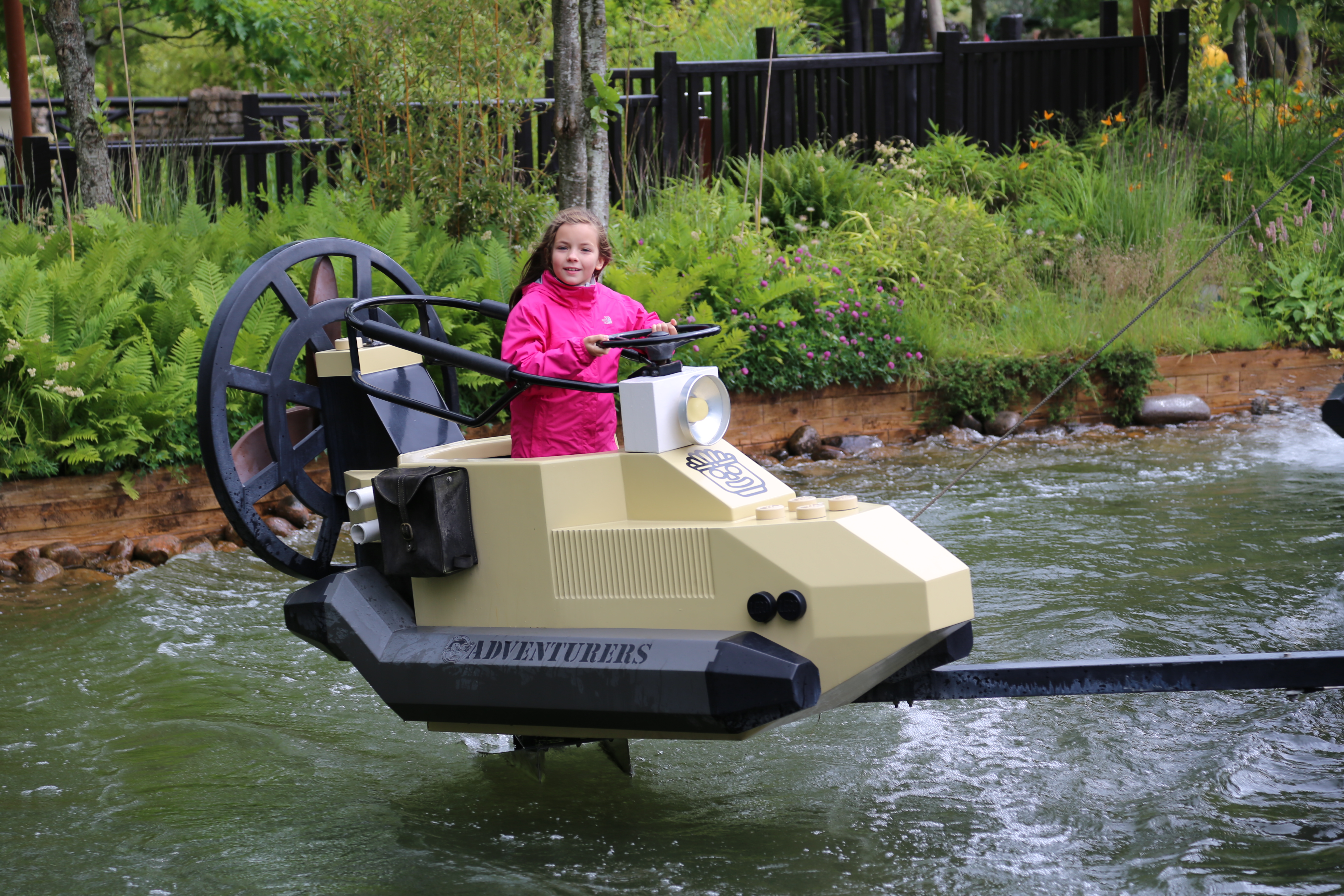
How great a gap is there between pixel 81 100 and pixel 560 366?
7.28 metres

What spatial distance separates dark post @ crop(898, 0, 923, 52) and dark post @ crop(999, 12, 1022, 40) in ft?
5.25

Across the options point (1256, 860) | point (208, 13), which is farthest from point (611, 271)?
point (208, 13)

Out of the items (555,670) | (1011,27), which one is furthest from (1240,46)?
(555,670)

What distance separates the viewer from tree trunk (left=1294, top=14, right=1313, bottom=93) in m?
13.5

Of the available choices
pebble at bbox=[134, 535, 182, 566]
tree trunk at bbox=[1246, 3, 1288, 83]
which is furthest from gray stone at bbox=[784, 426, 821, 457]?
tree trunk at bbox=[1246, 3, 1288, 83]

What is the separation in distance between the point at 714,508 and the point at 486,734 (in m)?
1.52

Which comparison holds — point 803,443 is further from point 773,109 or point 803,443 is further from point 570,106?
point 773,109

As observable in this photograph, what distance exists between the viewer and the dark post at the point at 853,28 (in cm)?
1980

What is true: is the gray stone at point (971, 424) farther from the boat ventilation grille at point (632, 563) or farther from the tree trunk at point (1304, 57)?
the tree trunk at point (1304, 57)

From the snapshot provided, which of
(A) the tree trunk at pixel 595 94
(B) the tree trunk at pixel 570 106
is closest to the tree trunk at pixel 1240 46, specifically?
(A) the tree trunk at pixel 595 94

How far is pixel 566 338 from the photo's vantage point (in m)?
3.81

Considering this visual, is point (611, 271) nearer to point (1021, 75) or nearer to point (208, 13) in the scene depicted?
point (1021, 75)

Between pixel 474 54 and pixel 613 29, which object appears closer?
pixel 474 54

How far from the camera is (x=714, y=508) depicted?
10.4 feet
